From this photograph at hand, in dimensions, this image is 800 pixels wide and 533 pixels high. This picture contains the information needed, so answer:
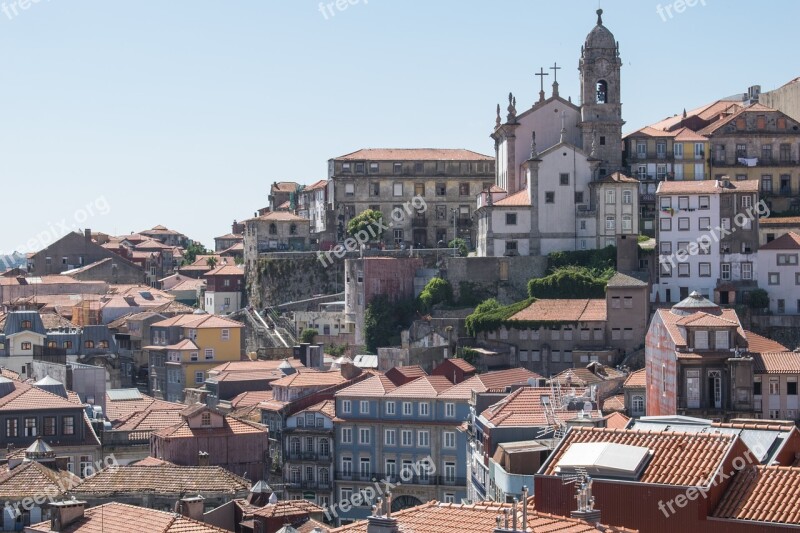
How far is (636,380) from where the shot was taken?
85062mm

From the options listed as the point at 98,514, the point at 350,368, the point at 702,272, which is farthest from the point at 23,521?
the point at 702,272

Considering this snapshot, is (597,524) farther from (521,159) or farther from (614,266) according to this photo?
(521,159)

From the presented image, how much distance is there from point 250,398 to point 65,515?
4945cm

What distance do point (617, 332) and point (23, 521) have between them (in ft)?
163

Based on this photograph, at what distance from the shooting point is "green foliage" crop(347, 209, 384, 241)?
130 meters

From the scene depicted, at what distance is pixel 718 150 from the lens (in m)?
115

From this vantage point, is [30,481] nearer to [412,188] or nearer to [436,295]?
[436,295]

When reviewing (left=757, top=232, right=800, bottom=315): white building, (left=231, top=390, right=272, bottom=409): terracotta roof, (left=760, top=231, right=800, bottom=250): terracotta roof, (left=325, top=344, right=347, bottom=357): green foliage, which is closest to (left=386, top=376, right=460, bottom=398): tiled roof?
(left=231, top=390, right=272, bottom=409): terracotta roof

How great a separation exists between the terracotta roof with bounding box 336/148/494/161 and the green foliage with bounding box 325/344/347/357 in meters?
21.1

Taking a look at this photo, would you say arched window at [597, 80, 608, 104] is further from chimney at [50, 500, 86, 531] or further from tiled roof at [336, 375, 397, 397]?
chimney at [50, 500, 86, 531]

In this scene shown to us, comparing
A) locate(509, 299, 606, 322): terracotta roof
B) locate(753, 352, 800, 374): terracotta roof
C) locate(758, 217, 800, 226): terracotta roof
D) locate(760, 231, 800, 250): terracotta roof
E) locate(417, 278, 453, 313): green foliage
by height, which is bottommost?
locate(753, 352, 800, 374): terracotta roof

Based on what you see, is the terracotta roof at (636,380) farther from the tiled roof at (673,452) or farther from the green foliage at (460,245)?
the tiled roof at (673,452)

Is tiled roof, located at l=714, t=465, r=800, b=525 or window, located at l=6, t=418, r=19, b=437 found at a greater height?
tiled roof, located at l=714, t=465, r=800, b=525

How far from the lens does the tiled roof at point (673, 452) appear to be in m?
39.1
